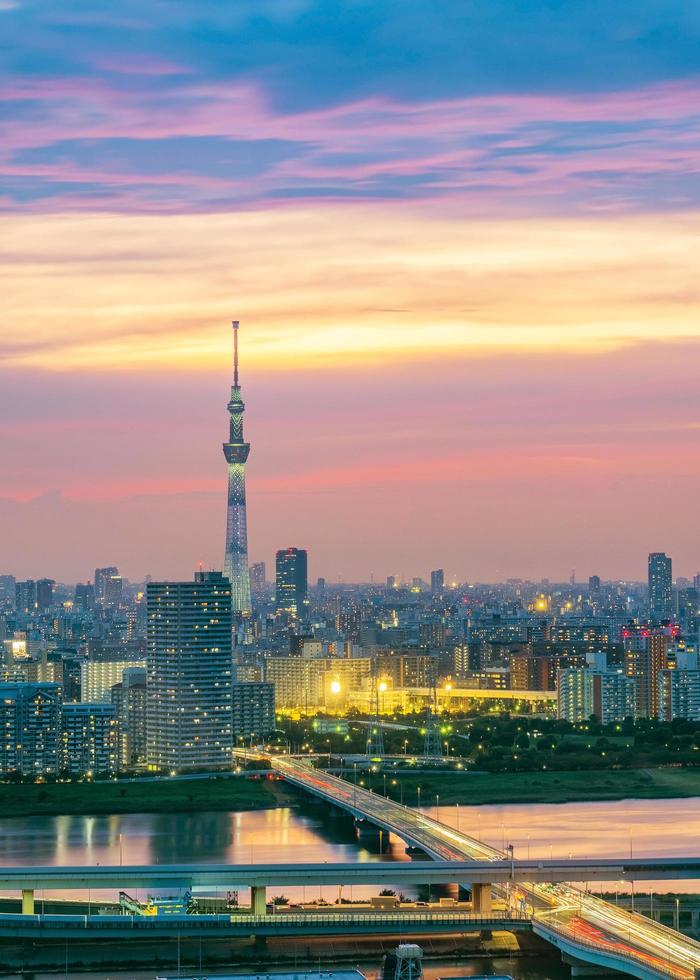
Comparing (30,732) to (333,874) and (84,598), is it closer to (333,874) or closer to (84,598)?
(333,874)

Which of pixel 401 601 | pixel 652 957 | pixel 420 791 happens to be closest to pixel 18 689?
pixel 420 791

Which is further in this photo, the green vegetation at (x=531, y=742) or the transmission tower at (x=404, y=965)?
the green vegetation at (x=531, y=742)

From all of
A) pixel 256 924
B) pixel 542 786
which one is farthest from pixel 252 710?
pixel 256 924

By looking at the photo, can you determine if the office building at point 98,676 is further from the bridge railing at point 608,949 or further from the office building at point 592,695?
the bridge railing at point 608,949

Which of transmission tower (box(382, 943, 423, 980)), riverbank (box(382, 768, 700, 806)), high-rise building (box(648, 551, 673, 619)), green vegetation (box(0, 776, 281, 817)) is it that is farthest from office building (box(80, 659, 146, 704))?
high-rise building (box(648, 551, 673, 619))

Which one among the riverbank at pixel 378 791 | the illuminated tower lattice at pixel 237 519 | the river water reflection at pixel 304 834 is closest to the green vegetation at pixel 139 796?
the riverbank at pixel 378 791

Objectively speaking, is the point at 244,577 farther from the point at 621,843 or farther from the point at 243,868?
the point at 243,868
